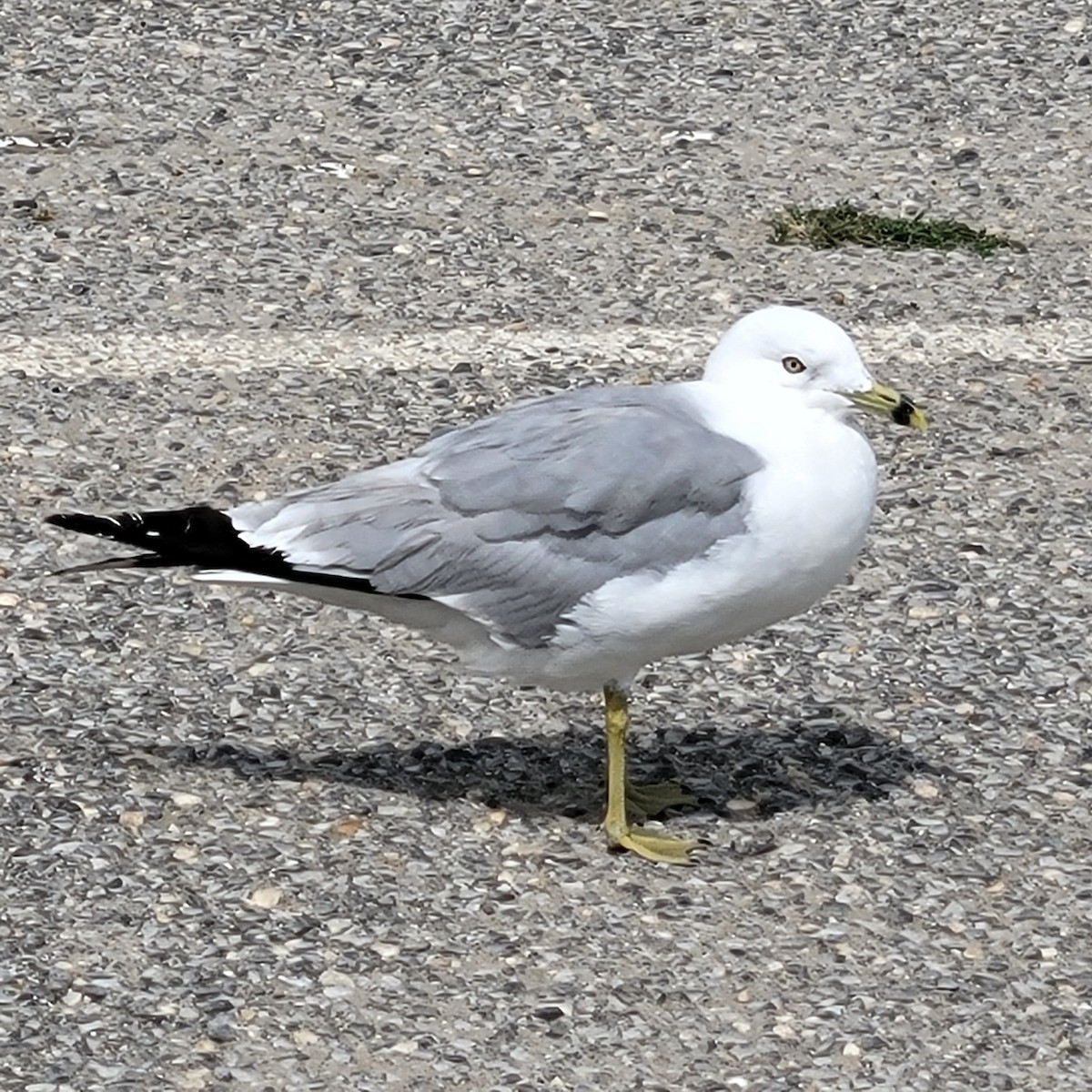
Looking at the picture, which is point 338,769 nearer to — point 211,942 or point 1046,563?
point 211,942

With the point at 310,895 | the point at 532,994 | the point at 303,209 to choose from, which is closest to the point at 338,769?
the point at 310,895

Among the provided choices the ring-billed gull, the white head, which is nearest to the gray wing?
the ring-billed gull

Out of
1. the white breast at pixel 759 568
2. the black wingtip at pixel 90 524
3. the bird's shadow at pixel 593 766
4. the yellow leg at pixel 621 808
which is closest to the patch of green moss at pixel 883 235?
the bird's shadow at pixel 593 766

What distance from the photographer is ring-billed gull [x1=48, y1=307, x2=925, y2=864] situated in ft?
16.0

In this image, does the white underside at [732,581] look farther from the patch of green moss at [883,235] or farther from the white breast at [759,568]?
the patch of green moss at [883,235]

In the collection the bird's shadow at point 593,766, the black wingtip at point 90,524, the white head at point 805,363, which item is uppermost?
the white head at point 805,363

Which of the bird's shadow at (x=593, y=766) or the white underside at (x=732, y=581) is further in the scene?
the bird's shadow at (x=593, y=766)

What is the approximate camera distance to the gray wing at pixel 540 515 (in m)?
4.90

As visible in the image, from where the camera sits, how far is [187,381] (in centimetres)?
706

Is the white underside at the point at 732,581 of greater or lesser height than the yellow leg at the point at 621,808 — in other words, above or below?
above

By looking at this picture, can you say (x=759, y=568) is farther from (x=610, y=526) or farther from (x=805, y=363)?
(x=805, y=363)

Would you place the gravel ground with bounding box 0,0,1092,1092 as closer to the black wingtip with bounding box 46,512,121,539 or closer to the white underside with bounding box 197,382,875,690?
the white underside with bounding box 197,382,875,690

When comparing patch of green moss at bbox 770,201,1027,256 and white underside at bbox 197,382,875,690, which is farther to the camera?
patch of green moss at bbox 770,201,1027,256

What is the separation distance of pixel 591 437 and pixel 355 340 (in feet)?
8.20
